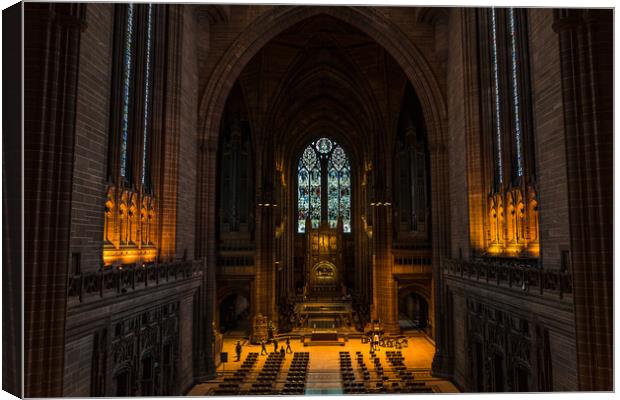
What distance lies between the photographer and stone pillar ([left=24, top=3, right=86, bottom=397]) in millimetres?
6812

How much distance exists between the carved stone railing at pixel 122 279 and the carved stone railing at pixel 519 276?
28.0 ft

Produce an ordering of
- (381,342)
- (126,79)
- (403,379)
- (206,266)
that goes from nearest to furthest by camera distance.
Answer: (126,79)
(403,379)
(206,266)
(381,342)

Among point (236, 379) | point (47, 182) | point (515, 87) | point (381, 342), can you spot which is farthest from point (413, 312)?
point (47, 182)

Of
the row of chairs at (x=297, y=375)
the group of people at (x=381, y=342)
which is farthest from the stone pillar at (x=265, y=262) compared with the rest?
the group of people at (x=381, y=342)

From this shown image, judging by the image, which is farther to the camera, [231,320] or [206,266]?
[231,320]

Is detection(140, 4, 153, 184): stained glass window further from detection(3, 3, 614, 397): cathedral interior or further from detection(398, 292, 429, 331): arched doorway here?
detection(398, 292, 429, 331): arched doorway

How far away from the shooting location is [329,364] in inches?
817

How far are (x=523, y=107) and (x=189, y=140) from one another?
11.3 metres

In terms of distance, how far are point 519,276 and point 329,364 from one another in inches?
496

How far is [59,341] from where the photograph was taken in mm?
7000

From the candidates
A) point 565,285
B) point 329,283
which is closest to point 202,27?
point 565,285

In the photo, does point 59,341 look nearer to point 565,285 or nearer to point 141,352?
point 141,352

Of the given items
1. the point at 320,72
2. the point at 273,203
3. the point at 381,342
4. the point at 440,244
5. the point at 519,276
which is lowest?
the point at 381,342

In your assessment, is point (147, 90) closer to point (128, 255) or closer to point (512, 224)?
point (128, 255)
